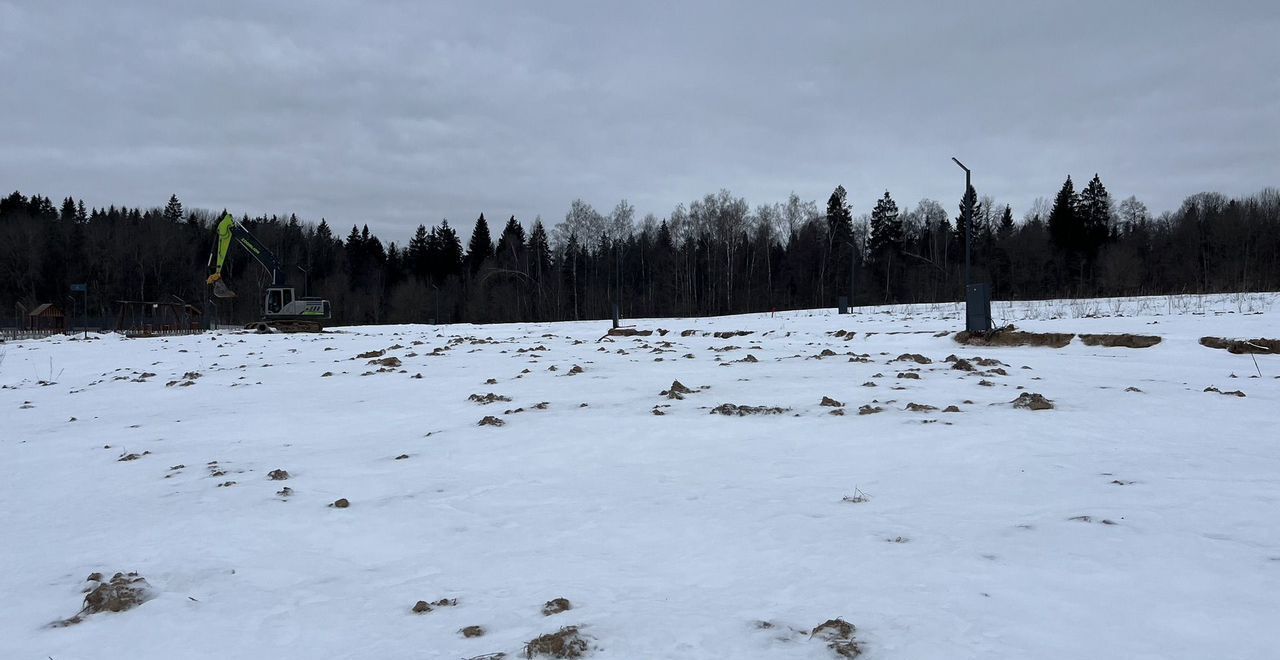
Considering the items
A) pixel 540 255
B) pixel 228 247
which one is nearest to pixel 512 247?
pixel 540 255

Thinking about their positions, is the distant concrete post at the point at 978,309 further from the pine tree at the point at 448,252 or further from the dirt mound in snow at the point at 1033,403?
the pine tree at the point at 448,252

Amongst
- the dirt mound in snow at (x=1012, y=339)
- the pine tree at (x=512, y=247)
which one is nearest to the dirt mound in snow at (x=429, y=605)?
the dirt mound in snow at (x=1012, y=339)

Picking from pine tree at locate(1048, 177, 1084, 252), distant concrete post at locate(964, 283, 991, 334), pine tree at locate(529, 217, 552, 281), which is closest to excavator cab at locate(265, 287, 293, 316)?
distant concrete post at locate(964, 283, 991, 334)

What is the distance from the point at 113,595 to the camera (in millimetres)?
3100

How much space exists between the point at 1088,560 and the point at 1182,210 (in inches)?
3968

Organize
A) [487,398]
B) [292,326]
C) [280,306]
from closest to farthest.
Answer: [487,398], [292,326], [280,306]

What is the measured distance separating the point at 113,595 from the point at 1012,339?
15251 millimetres

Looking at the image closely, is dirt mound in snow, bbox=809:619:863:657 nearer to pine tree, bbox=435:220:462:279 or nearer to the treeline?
the treeline

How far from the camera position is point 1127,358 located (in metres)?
11.6

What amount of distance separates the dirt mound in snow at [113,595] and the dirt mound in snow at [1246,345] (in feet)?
46.1

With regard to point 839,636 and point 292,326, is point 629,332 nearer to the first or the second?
point 292,326

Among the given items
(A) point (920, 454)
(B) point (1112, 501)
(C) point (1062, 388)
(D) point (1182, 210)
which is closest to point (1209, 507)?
(B) point (1112, 501)

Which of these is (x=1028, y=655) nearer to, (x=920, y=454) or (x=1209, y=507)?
(x=1209, y=507)

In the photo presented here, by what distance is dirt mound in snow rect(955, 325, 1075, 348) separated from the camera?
14.1m
